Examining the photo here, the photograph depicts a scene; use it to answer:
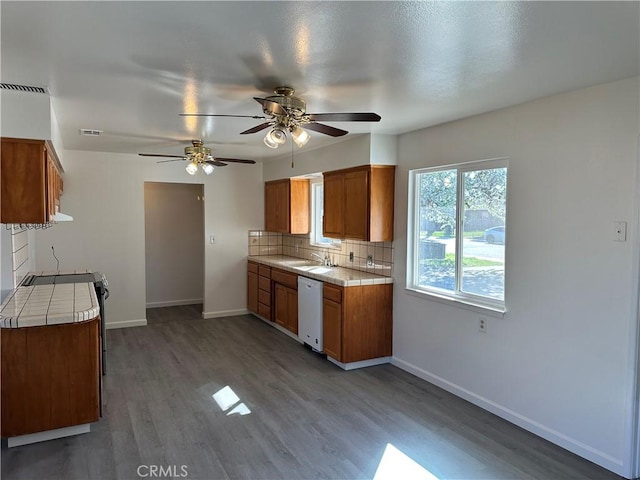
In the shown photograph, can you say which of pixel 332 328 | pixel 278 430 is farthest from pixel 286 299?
pixel 278 430

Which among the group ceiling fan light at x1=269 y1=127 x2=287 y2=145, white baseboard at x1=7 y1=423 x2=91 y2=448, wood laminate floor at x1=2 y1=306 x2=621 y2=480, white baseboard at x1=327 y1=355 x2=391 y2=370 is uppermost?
ceiling fan light at x1=269 y1=127 x2=287 y2=145

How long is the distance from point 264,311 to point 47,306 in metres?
3.34

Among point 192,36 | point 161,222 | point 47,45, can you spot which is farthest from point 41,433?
point 161,222

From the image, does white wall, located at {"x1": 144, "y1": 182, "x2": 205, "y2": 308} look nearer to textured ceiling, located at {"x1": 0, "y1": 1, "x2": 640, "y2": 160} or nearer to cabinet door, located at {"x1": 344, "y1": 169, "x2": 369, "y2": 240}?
cabinet door, located at {"x1": 344, "y1": 169, "x2": 369, "y2": 240}

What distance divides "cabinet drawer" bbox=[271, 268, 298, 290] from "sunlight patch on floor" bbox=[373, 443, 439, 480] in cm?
271

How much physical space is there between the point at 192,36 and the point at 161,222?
5.65 metres

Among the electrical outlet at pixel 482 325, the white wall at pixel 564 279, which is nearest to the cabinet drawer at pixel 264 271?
the white wall at pixel 564 279

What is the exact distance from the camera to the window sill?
3.37 meters

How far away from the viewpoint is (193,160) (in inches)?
185

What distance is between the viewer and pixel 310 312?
4859 millimetres

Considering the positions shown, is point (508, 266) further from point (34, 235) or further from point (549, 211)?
point (34, 235)

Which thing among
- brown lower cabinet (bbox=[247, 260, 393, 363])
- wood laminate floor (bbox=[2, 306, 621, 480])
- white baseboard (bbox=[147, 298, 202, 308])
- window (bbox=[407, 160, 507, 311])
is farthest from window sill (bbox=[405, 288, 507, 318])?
white baseboard (bbox=[147, 298, 202, 308])

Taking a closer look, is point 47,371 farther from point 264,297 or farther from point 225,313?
point 225,313

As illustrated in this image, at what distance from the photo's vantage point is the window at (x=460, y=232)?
3445mm
